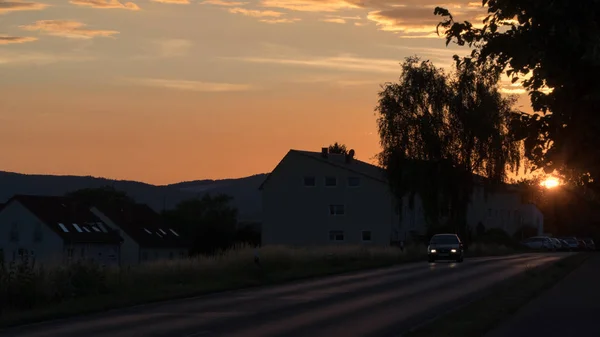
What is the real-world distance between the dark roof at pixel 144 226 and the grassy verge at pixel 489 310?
3264 inches

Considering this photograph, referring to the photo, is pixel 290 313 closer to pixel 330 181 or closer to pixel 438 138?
pixel 438 138

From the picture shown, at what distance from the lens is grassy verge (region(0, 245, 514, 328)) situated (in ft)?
78.7

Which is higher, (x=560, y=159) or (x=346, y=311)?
(x=560, y=159)

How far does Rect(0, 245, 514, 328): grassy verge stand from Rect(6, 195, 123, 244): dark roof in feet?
196

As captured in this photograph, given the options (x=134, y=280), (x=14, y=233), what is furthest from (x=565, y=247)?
(x=134, y=280)

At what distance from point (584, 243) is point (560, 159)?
295ft

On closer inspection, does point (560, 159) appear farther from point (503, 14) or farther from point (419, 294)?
point (419, 294)

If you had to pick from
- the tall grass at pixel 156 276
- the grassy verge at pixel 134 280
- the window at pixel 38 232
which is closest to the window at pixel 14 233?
the window at pixel 38 232

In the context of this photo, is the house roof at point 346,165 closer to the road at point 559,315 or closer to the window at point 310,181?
the window at point 310,181

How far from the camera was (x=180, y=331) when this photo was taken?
18562 mm

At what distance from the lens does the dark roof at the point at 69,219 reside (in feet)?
339

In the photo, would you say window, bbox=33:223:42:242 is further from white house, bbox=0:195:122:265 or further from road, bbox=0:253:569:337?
road, bbox=0:253:569:337

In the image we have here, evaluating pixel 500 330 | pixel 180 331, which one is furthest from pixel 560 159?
pixel 180 331

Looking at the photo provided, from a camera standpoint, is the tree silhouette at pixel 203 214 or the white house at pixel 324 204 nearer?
the white house at pixel 324 204
